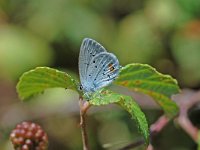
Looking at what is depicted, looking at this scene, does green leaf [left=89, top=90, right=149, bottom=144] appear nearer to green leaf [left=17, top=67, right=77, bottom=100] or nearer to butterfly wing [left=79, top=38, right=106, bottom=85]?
green leaf [left=17, top=67, right=77, bottom=100]

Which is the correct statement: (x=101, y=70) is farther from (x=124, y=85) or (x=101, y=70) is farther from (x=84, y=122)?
(x=84, y=122)

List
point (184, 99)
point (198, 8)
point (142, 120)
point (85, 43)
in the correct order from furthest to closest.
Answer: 1. point (198, 8)
2. point (184, 99)
3. point (85, 43)
4. point (142, 120)

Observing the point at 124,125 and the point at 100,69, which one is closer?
the point at 100,69

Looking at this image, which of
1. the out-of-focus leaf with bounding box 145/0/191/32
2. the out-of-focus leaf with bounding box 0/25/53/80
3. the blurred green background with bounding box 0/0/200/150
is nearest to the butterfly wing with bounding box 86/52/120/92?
the blurred green background with bounding box 0/0/200/150

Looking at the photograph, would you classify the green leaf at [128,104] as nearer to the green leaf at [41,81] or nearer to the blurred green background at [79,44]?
the green leaf at [41,81]

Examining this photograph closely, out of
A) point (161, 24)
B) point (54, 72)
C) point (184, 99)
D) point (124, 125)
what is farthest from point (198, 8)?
point (54, 72)

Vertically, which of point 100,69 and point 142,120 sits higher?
point 100,69

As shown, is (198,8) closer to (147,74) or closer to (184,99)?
(184,99)
